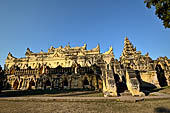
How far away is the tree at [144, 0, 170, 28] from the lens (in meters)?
9.44

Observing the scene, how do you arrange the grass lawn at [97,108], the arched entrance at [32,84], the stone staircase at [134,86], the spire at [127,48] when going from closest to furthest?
1. the grass lawn at [97,108]
2. the stone staircase at [134,86]
3. the arched entrance at [32,84]
4. the spire at [127,48]

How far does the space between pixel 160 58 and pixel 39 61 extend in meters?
45.2

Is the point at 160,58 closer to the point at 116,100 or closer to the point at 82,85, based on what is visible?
the point at 82,85

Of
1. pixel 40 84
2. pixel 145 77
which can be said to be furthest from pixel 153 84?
pixel 40 84

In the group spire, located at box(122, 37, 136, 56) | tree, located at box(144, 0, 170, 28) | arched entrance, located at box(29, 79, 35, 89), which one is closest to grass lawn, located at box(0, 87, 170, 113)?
tree, located at box(144, 0, 170, 28)

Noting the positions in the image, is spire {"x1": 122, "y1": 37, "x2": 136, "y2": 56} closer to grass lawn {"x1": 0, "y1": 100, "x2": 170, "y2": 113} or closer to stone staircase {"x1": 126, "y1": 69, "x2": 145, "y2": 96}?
stone staircase {"x1": 126, "y1": 69, "x2": 145, "y2": 96}

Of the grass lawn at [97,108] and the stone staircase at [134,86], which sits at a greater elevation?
the stone staircase at [134,86]

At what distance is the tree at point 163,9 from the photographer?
372 inches

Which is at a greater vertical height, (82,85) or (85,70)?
(85,70)

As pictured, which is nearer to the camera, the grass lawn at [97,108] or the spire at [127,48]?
the grass lawn at [97,108]

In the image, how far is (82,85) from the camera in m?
19.0

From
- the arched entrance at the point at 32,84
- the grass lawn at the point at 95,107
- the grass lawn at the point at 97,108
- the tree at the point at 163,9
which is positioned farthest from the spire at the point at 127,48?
the grass lawn at the point at 97,108

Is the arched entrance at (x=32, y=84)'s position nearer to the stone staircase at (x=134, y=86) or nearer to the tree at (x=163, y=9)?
the stone staircase at (x=134, y=86)

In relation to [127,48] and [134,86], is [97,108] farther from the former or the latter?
[127,48]
